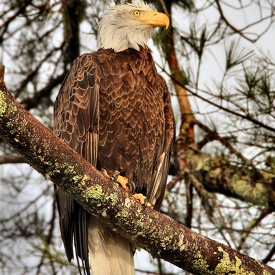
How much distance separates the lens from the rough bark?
2.77 m

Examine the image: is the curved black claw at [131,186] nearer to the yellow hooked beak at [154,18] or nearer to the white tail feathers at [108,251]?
the white tail feathers at [108,251]

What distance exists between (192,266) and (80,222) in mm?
855

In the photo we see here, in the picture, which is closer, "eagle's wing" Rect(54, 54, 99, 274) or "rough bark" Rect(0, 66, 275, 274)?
"rough bark" Rect(0, 66, 275, 274)

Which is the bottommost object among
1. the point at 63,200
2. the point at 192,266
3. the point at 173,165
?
the point at 192,266

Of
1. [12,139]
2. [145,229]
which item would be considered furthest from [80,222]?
[12,139]

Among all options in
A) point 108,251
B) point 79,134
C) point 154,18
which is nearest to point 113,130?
point 79,134

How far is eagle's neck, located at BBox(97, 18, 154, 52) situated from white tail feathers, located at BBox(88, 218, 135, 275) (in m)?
1.13

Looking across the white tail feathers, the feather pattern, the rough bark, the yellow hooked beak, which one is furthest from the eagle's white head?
the rough bark

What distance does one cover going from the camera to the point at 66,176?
2.90 meters

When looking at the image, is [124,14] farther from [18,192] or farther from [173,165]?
[18,192]

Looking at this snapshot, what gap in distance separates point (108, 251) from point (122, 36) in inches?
54.2

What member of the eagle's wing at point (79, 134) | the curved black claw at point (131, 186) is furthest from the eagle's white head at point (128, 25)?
the curved black claw at point (131, 186)

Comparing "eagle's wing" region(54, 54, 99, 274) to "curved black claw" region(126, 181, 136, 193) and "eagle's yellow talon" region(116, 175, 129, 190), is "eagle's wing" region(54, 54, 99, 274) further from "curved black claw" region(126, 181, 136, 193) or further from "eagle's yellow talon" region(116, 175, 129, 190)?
"curved black claw" region(126, 181, 136, 193)

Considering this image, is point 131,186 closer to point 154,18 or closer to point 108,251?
point 108,251
